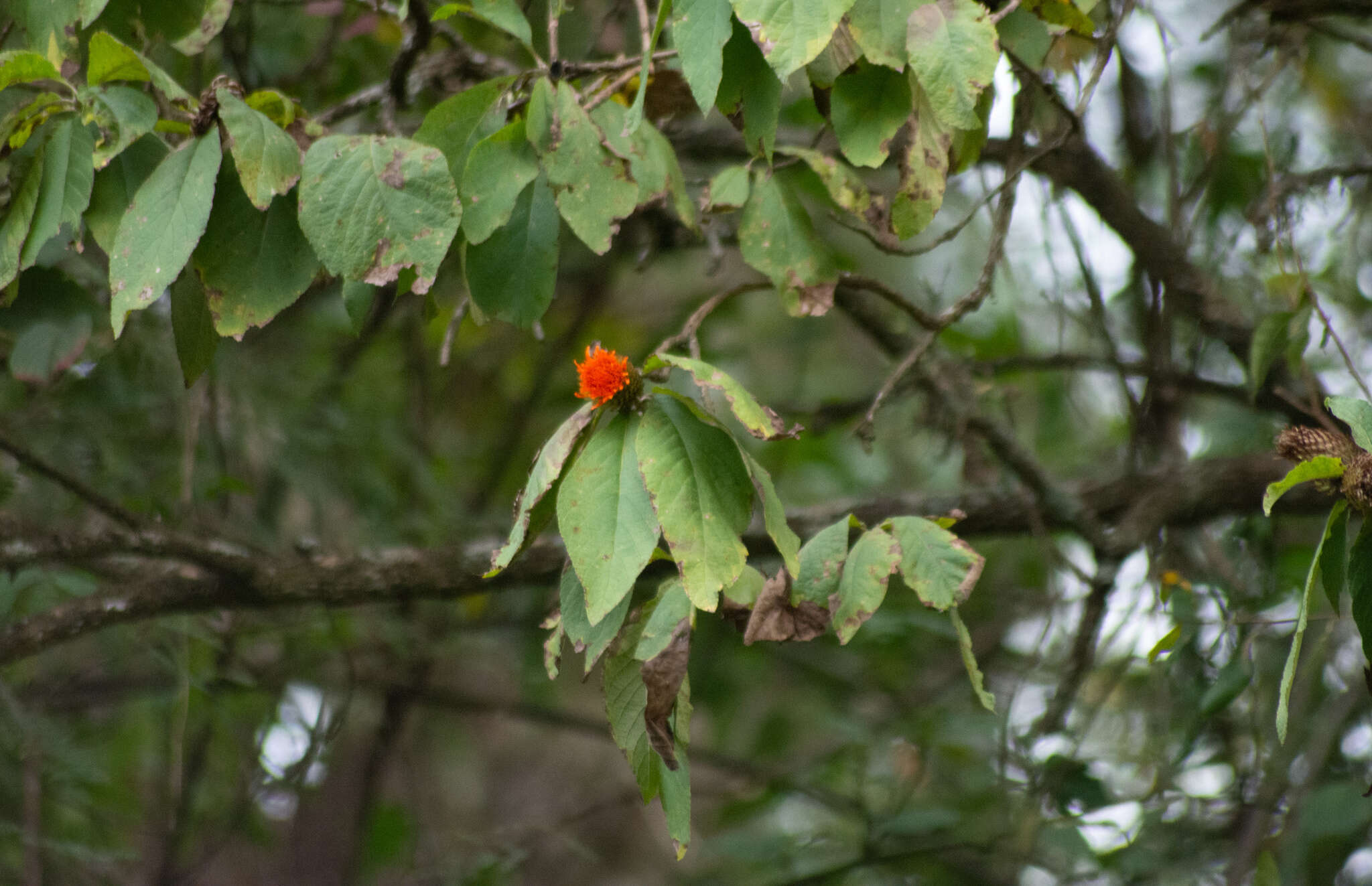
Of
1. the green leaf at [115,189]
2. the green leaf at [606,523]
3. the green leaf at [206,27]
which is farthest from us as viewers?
the green leaf at [206,27]

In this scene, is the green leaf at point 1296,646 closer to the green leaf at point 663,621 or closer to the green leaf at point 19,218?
the green leaf at point 663,621

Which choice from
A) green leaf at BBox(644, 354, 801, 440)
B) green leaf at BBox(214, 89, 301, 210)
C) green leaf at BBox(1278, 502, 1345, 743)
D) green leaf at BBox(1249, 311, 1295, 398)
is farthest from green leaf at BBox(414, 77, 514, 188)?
green leaf at BBox(1249, 311, 1295, 398)

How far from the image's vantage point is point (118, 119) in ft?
3.11

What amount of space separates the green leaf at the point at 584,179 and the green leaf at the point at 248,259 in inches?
9.8

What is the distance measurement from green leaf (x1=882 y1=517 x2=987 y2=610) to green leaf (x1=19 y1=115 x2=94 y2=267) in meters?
0.81

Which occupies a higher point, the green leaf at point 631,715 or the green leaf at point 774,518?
the green leaf at point 774,518

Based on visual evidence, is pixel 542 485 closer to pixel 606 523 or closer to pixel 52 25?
pixel 606 523

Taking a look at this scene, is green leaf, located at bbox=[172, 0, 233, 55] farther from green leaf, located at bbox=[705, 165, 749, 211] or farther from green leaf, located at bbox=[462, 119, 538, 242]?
green leaf, located at bbox=[705, 165, 749, 211]

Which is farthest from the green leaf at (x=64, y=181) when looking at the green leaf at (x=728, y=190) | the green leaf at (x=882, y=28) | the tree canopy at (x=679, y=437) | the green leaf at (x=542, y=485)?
the green leaf at (x=882, y=28)

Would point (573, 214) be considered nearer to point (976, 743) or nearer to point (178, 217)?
point (178, 217)

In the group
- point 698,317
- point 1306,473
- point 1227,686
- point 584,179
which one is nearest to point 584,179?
point 584,179

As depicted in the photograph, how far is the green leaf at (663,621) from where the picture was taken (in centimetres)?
91

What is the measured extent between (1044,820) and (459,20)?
1677 mm

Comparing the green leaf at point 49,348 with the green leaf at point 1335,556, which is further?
the green leaf at point 49,348
